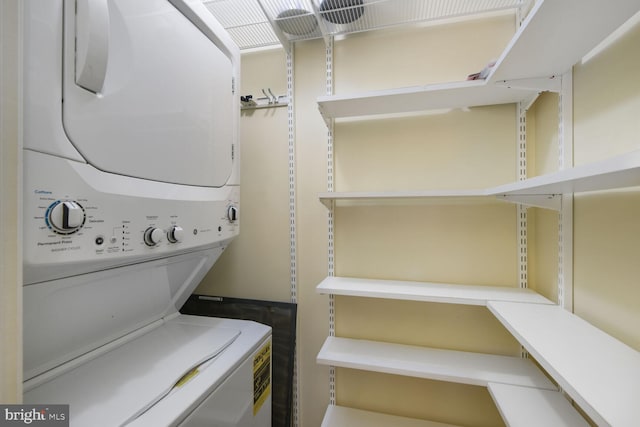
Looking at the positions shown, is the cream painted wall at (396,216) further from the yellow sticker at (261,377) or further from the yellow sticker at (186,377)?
the yellow sticker at (186,377)

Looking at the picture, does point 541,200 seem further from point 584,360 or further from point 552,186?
point 584,360

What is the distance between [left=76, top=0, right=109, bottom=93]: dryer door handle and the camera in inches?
24.2

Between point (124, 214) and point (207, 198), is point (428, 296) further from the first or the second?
point (124, 214)

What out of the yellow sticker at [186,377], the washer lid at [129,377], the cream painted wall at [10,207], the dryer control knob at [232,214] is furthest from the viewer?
the dryer control knob at [232,214]

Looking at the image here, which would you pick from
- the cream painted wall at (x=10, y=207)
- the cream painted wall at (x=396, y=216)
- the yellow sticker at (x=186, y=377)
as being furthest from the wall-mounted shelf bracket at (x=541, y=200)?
the cream painted wall at (x=10, y=207)

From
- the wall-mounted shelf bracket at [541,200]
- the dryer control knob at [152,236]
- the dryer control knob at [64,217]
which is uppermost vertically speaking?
the wall-mounted shelf bracket at [541,200]

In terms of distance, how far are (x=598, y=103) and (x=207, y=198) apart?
133cm

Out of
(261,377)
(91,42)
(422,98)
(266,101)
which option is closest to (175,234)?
(91,42)

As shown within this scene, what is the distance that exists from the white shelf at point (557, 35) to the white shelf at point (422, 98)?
0.10 m

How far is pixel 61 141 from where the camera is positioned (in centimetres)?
59

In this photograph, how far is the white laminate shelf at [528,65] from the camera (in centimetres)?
77

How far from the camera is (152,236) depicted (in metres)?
0.78

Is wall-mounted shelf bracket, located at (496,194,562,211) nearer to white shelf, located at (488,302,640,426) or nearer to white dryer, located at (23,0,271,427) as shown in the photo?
white shelf, located at (488,302,640,426)

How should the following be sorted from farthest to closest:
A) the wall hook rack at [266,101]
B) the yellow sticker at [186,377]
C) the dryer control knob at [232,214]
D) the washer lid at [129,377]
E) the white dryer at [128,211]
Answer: the wall hook rack at [266,101], the dryer control knob at [232,214], the yellow sticker at [186,377], the washer lid at [129,377], the white dryer at [128,211]
